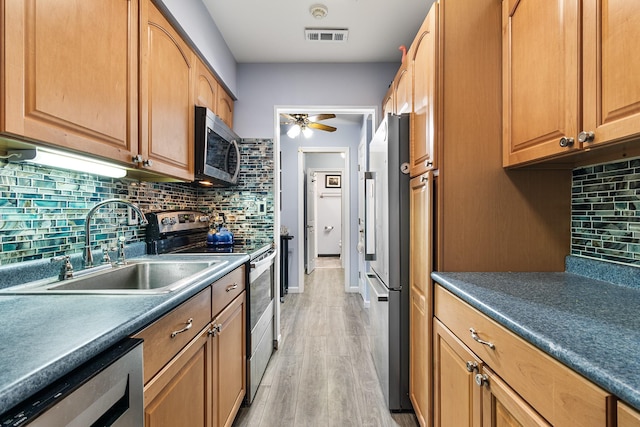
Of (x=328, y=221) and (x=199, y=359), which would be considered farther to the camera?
(x=328, y=221)

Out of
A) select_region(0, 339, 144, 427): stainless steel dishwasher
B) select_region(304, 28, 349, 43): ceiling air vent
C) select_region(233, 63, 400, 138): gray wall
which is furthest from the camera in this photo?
select_region(233, 63, 400, 138): gray wall

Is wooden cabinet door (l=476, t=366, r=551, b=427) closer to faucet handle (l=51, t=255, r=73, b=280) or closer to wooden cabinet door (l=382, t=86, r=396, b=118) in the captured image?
faucet handle (l=51, t=255, r=73, b=280)

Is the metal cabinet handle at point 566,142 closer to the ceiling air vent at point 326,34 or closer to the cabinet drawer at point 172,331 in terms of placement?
the cabinet drawer at point 172,331

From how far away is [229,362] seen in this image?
1567 millimetres

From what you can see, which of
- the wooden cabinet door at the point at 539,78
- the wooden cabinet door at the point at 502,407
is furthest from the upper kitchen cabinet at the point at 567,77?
the wooden cabinet door at the point at 502,407

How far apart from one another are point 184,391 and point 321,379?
4.24 ft

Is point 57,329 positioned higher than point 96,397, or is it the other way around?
point 57,329

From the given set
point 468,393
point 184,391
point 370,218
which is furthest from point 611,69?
point 184,391

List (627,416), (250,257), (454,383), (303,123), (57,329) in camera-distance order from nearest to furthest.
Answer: (627,416) → (57,329) → (454,383) → (250,257) → (303,123)

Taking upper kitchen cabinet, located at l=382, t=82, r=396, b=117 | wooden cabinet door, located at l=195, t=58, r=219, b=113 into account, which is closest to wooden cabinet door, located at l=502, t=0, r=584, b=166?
upper kitchen cabinet, located at l=382, t=82, r=396, b=117

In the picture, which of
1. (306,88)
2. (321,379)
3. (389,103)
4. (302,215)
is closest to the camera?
(321,379)

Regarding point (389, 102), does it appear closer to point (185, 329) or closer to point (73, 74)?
point (73, 74)

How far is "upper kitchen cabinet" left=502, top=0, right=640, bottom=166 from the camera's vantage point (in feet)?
2.91

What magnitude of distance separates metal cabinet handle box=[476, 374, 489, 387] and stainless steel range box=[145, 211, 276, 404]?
130cm
